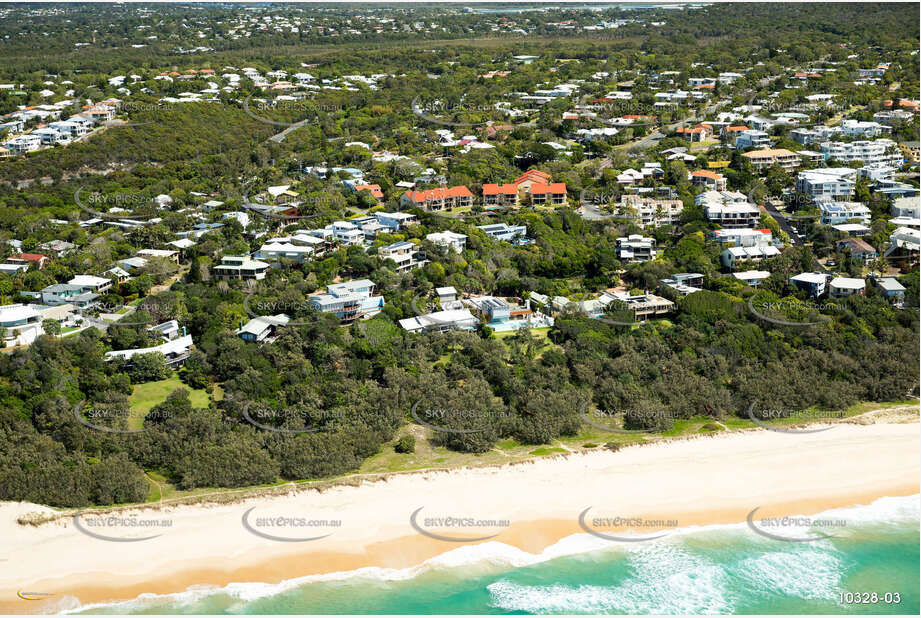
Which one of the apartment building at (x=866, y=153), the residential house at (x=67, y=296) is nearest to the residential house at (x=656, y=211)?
the apartment building at (x=866, y=153)

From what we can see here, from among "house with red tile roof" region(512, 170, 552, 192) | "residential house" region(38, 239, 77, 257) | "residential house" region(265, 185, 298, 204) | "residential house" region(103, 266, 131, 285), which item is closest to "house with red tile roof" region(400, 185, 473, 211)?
"house with red tile roof" region(512, 170, 552, 192)

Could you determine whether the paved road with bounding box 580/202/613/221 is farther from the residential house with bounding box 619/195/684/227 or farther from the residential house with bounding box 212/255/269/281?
the residential house with bounding box 212/255/269/281

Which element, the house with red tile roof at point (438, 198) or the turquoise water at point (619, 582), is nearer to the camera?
the turquoise water at point (619, 582)

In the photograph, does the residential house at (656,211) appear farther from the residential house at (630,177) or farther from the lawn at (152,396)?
the lawn at (152,396)

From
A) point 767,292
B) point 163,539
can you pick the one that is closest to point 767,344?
point 767,292

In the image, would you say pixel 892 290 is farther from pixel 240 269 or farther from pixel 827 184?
pixel 240 269

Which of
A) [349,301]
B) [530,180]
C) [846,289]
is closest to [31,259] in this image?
[349,301]

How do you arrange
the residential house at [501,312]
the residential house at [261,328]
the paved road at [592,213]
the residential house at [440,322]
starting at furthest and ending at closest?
the paved road at [592,213] < the residential house at [501,312] < the residential house at [440,322] < the residential house at [261,328]
